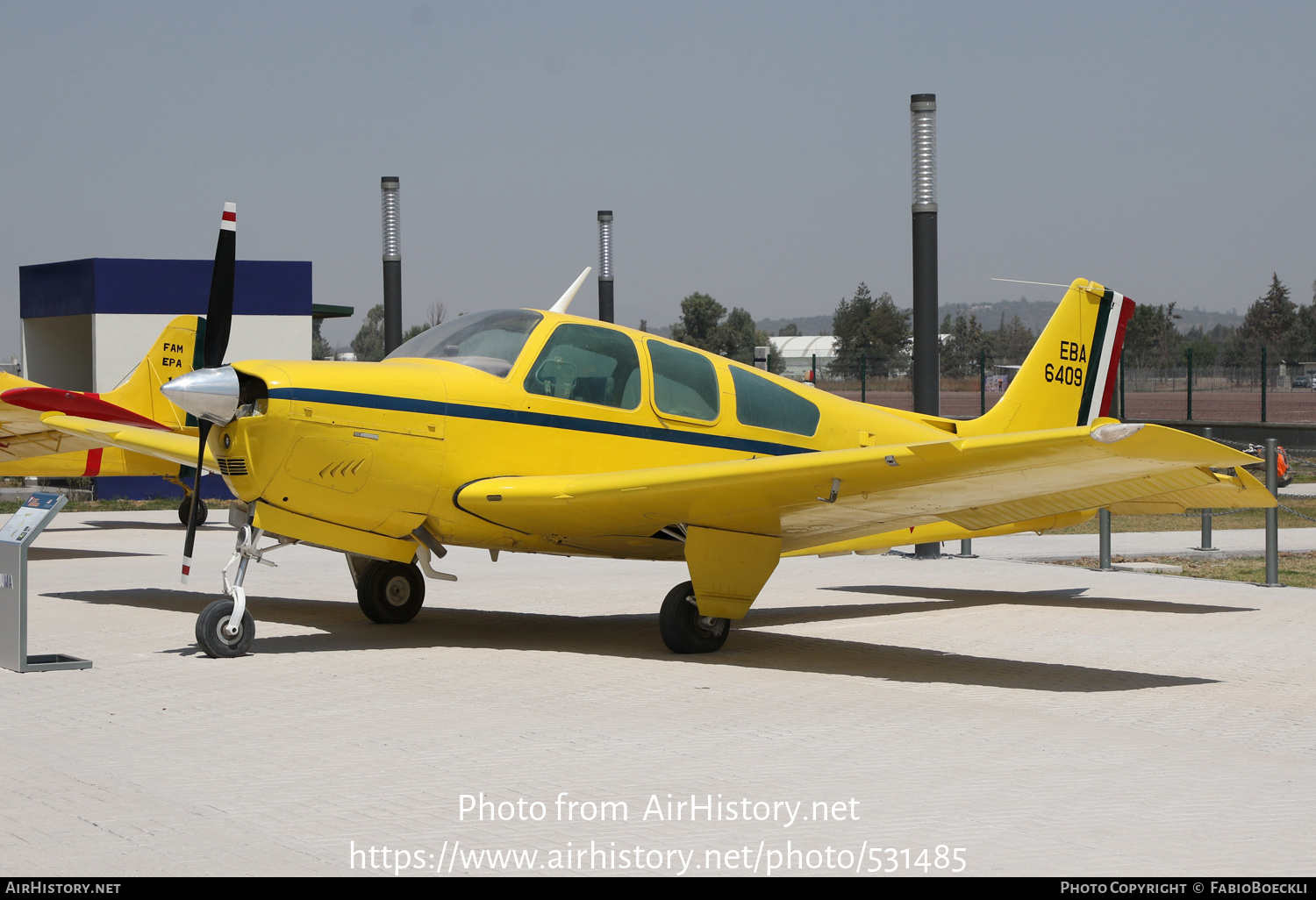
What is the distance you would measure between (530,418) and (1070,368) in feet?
18.4

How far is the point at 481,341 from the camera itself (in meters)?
9.39

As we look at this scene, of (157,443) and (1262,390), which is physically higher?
(1262,390)

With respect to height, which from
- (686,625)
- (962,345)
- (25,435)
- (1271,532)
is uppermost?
(962,345)

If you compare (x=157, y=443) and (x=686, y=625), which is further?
(x=157, y=443)

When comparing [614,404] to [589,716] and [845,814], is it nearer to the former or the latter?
[589,716]

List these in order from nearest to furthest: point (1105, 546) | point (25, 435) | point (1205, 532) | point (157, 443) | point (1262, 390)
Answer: point (157, 443), point (1105, 546), point (1205, 532), point (25, 435), point (1262, 390)

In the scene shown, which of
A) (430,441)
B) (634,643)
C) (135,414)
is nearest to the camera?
(430,441)

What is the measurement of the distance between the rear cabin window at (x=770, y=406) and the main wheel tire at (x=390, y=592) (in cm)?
305

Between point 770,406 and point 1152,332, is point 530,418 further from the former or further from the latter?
point 1152,332

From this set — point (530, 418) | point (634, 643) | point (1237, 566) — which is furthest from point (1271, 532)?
point (530, 418)

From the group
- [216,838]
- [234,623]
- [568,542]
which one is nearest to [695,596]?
[568,542]

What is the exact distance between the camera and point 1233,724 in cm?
681

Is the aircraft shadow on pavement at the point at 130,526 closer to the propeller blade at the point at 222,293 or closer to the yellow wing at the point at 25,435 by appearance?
the yellow wing at the point at 25,435

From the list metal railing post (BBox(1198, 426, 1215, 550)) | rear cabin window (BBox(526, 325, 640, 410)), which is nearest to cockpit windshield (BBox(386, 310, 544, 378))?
rear cabin window (BBox(526, 325, 640, 410))
